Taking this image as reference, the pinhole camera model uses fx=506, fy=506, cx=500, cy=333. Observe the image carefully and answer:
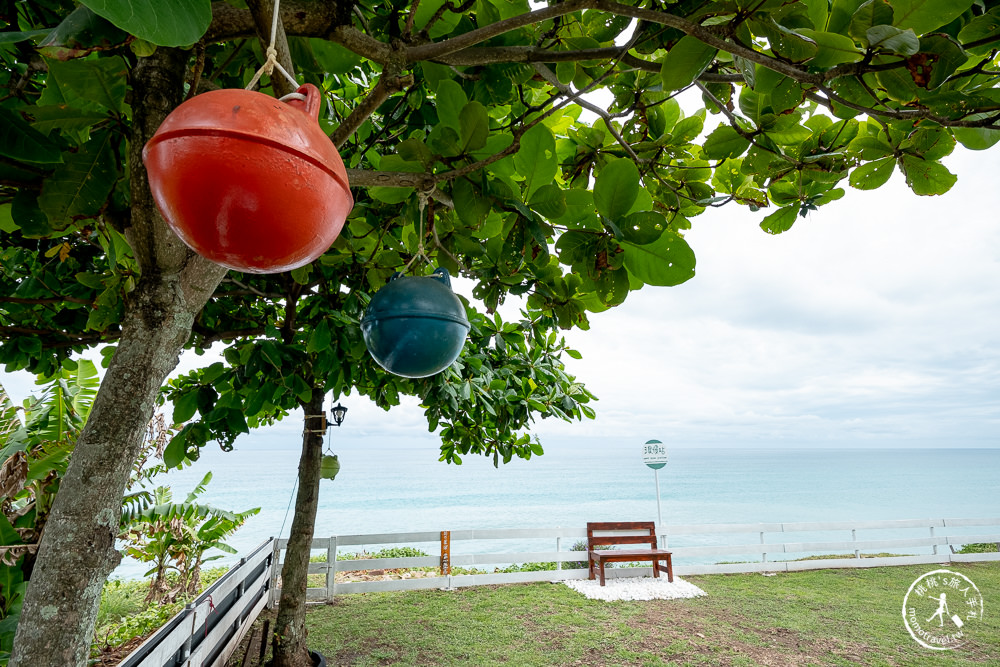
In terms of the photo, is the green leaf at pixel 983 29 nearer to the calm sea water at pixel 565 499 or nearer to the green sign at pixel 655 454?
the green sign at pixel 655 454

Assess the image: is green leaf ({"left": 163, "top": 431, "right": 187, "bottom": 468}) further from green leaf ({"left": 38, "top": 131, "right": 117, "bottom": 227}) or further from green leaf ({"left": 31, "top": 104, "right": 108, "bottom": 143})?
green leaf ({"left": 31, "top": 104, "right": 108, "bottom": 143})

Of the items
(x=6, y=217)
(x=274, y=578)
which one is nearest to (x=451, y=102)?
(x=6, y=217)

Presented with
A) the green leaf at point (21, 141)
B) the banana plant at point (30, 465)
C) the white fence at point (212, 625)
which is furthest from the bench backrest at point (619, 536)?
the green leaf at point (21, 141)

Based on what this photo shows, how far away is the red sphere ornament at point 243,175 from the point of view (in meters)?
Answer: 0.67

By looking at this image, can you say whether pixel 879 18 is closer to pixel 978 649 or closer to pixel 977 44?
pixel 977 44

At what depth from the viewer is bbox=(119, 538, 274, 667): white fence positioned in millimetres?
2447

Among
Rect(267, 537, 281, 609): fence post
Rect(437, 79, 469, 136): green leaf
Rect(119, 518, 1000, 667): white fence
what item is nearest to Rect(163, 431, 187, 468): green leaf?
Rect(119, 518, 1000, 667): white fence

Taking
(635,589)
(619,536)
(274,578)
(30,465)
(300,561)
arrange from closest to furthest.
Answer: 1. (30,465)
2. (300,561)
3. (274,578)
4. (635,589)
5. (619,536)

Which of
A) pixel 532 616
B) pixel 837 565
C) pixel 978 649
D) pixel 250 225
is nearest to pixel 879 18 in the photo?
pixel 250 225

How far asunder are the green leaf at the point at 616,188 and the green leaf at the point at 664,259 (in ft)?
0.28

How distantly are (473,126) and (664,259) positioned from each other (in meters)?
0.55

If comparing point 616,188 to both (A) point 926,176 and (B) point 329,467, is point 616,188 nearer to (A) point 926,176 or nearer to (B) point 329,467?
(A) point 926,176

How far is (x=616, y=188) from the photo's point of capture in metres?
1.19

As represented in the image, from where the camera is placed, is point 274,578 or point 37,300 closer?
point 37,300
